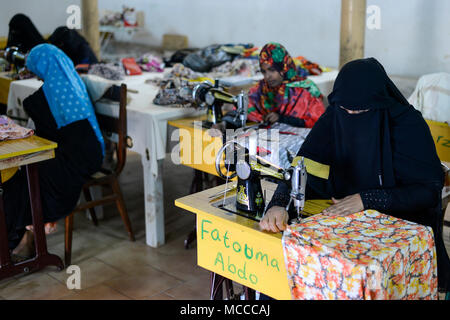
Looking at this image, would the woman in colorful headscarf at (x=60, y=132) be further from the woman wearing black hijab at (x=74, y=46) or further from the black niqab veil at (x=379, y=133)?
the black niqab veil at (x=379, y=133)

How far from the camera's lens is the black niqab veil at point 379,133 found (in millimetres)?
1998

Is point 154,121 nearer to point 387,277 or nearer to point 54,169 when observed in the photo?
point 54,169

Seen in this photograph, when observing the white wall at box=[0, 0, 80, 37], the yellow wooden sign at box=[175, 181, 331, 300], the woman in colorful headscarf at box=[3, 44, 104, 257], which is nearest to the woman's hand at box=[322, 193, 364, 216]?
the yellow wooden sign at box=[175, 181, 331, 300]

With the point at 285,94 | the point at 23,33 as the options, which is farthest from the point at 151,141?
the point at 23,33

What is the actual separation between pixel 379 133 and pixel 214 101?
4.41 feet

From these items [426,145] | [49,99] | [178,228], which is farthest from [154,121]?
[426,145]

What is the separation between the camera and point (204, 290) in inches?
121

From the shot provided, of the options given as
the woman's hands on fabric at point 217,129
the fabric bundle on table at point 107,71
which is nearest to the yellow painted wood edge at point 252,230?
the woman's hands on fabric at point 217,129

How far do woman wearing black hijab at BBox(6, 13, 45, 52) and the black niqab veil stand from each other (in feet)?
13.2

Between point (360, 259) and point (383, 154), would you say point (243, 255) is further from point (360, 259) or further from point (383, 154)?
point (383, 154)

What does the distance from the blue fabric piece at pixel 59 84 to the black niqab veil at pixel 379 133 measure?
1.87 m

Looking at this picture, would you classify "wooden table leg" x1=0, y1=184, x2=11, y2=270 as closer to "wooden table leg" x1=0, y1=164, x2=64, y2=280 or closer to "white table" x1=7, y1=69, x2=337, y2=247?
"wooden table leg" x1=0, y1=164, x2=64, y2=280

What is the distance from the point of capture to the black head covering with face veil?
2.00 meters

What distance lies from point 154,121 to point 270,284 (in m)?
→ 1.72
